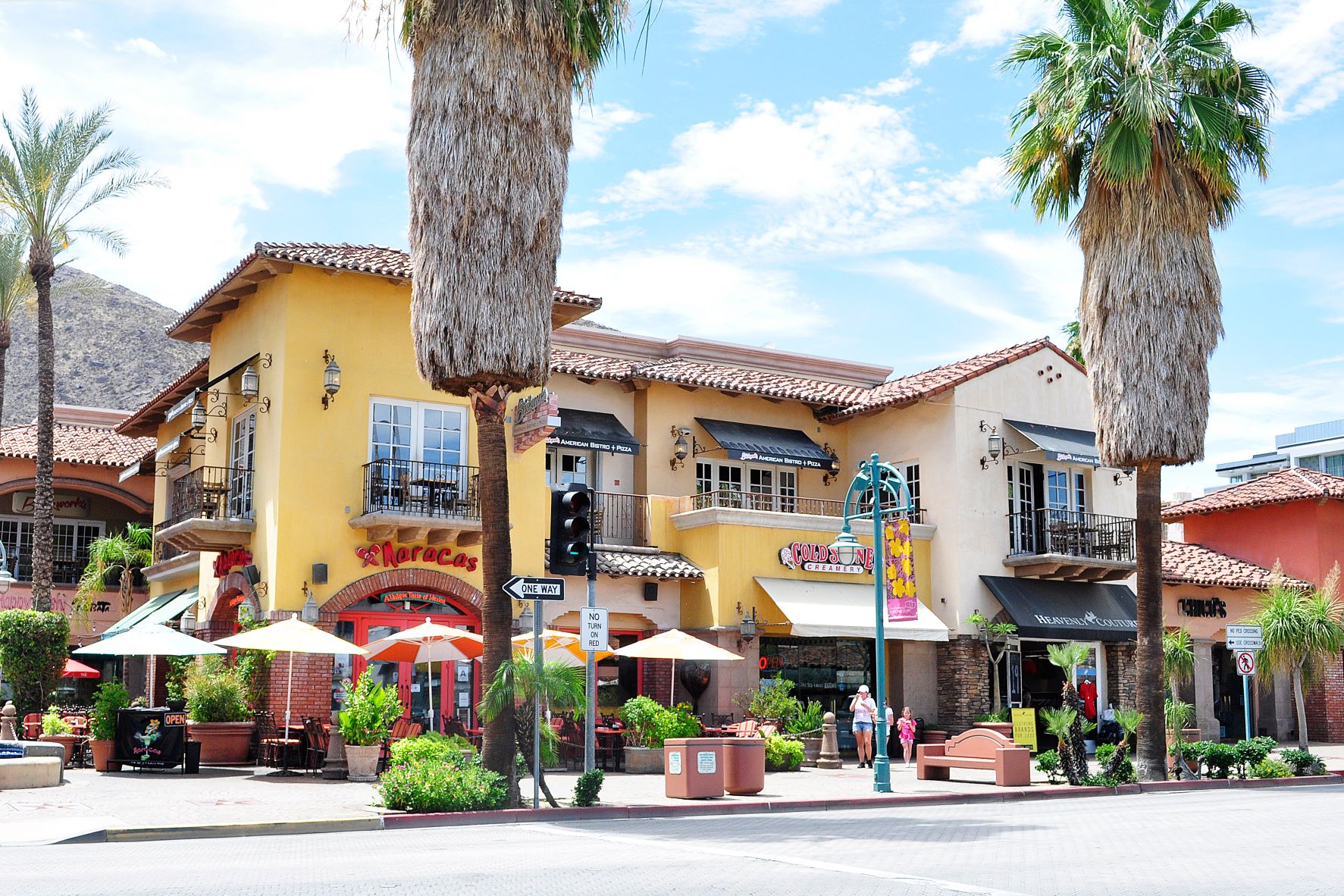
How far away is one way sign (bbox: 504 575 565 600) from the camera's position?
15.9 metres

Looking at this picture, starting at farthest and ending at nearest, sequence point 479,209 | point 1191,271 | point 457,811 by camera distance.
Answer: point 1191,271 → point 479,209 → point 457,811

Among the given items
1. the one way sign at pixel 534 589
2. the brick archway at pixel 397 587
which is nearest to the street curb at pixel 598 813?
the one way sign at pixel 534 589

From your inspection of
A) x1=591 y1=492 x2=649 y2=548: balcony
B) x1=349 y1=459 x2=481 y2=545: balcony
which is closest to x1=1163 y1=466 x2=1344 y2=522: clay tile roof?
x1=591 y1=492 x2=649 y2=548: balcony

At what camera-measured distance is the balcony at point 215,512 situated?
80.0ft

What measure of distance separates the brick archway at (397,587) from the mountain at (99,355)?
172ft

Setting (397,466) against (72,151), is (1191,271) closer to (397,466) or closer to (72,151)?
(397,466)

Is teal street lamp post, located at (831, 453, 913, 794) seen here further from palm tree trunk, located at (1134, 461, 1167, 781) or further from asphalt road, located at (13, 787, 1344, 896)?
palm tree trunk, located at (1134, 461, 1167, 781)

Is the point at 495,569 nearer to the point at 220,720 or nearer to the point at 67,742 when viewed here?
the point at 220,720

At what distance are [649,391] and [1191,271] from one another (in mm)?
12213

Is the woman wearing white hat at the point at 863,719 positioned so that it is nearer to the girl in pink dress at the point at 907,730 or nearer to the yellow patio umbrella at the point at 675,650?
the girl in pink dress at the point at 907,730

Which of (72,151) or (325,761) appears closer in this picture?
(325,761)

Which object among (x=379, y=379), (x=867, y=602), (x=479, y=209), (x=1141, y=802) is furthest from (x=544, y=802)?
(x=867, y=602)

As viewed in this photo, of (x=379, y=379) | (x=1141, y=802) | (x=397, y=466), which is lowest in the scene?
(x=1141, y=802)

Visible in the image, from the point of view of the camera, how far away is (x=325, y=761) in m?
20.8
